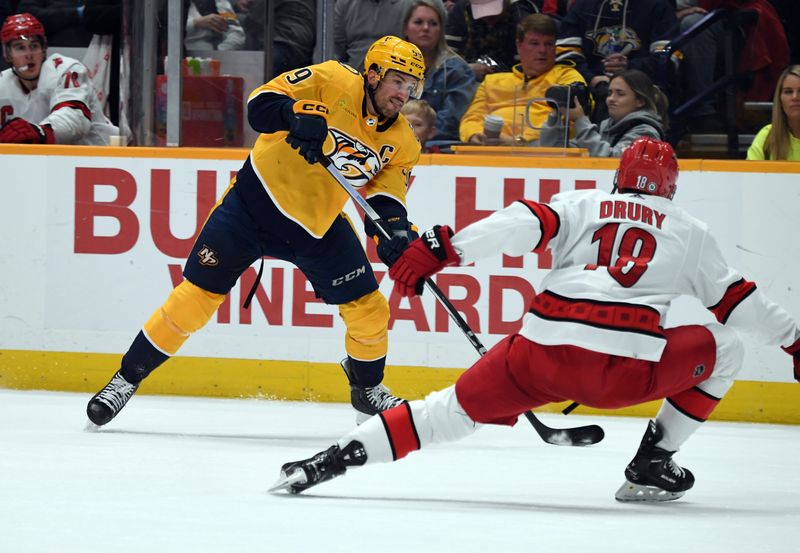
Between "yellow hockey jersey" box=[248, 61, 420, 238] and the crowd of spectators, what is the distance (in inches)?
37.5

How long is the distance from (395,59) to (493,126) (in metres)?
1.13

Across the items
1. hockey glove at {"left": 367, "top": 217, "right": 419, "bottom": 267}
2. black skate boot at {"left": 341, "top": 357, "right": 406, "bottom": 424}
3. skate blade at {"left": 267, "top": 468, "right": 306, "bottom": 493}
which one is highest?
hockey glove at {"left": 367, "top": 217, "right": 419, "bottom": 267}

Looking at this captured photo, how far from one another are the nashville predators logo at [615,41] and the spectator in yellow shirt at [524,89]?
153mm

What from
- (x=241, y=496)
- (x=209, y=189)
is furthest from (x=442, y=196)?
(x=241, y=496)

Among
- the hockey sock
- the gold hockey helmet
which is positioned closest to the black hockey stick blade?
the gold hockey helmet

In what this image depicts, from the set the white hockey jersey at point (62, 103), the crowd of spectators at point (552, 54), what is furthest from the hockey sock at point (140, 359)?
the crowd of spectators at point (552, 54)

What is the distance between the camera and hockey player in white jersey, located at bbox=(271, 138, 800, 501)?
279 cm

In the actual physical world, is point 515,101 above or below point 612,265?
above

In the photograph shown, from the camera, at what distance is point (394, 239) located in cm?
380

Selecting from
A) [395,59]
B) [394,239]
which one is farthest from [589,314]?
[395,59]

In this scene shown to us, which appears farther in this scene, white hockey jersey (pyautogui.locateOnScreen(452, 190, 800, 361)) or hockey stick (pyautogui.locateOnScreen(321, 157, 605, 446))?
hockey stick (pyautogui.locateOnScreen(321, 157, 605, 446))

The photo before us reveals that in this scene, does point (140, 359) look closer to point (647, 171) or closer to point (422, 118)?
point (422, 118)

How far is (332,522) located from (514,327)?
6.96 feet

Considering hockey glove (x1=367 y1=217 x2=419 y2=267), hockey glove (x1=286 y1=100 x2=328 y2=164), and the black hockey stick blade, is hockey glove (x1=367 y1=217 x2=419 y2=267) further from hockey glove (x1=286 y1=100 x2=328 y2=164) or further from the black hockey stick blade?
the black hockey stick blade
